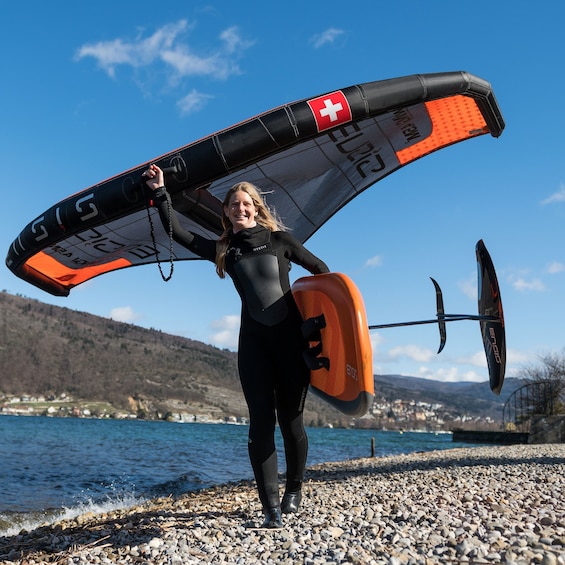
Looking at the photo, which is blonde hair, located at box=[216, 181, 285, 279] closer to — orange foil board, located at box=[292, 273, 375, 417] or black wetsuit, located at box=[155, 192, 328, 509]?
black wetsuit, located at box=[155, 192, 328, 509]

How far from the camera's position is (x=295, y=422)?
368 centimetres

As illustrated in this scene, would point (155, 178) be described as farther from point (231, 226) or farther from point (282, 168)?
point (282, 168)

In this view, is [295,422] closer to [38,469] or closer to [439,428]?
[38,469]

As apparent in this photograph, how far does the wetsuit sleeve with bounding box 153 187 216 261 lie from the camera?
3801mm

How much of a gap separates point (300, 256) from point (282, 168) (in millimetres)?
3327

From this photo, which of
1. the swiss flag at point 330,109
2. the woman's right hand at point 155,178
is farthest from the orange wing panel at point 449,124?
the woman's right hand at point 155,178

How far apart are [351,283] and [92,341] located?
14323cm

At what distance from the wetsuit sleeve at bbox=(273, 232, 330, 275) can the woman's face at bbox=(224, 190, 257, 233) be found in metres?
0.21

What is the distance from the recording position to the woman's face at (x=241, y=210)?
12.5ft

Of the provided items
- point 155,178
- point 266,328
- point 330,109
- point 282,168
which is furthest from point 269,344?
point 282,168

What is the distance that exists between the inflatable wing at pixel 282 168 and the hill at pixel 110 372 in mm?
105073

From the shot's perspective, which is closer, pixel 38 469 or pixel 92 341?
pixel 38 469

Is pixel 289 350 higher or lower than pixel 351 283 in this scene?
lower

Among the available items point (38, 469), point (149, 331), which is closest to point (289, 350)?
point (38, 469)
